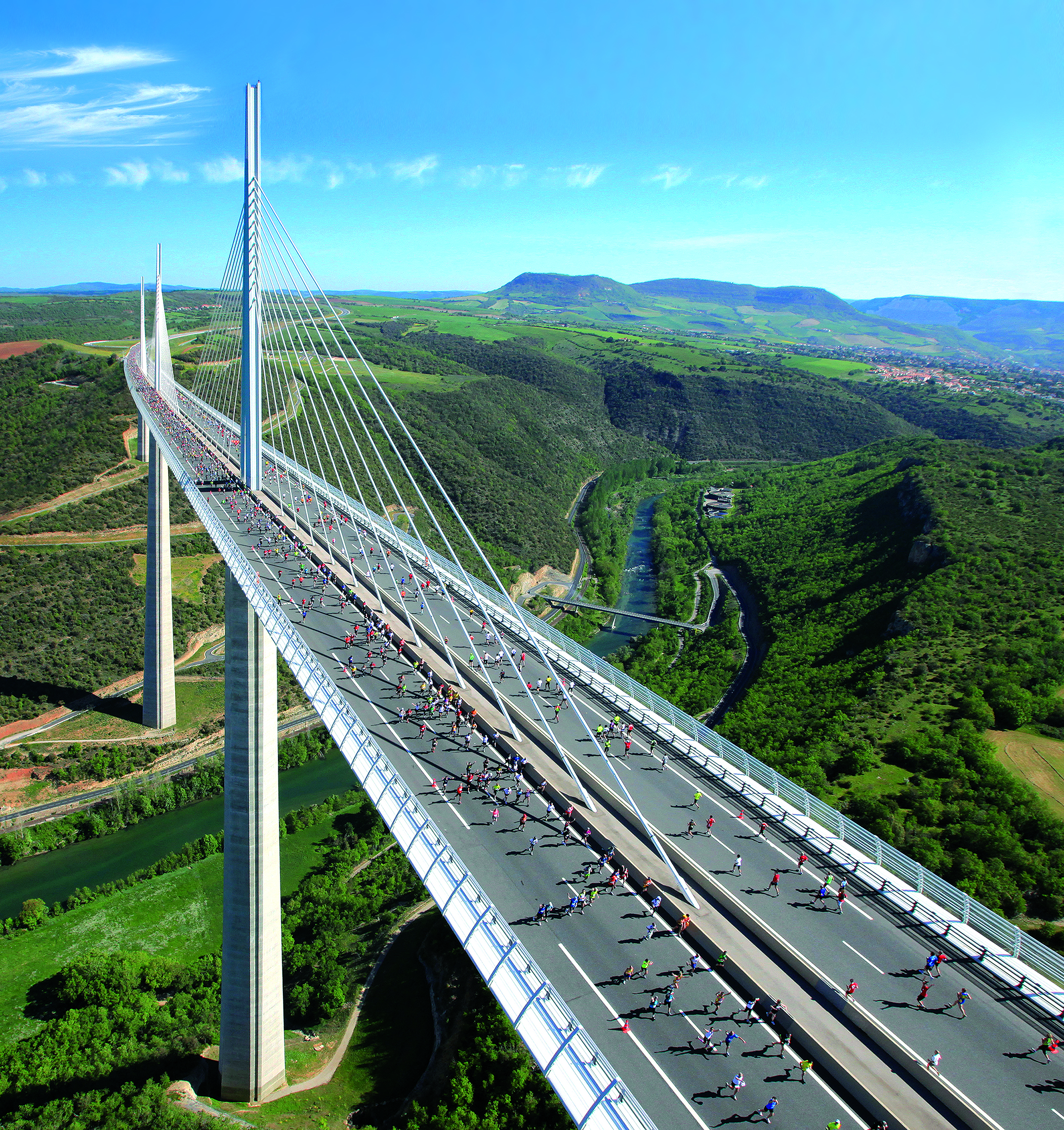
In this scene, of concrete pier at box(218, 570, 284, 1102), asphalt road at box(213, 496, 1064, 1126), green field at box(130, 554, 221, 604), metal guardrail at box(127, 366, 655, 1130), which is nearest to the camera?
metal guardrail at box(127, 366, 655, 1130)

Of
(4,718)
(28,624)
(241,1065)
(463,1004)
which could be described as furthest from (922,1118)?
(28,624)

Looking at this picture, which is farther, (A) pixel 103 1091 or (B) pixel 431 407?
(B) pixel 431 407

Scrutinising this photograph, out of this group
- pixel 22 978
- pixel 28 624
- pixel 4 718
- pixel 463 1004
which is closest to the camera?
pixel 463 1004

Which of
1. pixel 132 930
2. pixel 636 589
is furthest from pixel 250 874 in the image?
pixel 636 589

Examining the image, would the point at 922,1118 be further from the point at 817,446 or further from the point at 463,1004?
the point at 817,446

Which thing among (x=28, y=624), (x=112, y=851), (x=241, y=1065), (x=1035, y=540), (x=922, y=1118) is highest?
(x=1035, y=540)

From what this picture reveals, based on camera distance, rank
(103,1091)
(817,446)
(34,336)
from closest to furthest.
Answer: (103,1091) < (34,336) < (817,446)

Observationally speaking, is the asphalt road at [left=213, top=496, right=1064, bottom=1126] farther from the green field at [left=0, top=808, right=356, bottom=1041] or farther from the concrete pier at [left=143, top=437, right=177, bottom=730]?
the concrete pier at [left=143, top=437, right=177, bottom=730]

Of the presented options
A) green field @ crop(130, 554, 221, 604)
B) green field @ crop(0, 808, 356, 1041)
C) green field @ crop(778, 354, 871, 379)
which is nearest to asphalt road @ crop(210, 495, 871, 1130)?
green field @ crop(0, 808, 356, 1041)
